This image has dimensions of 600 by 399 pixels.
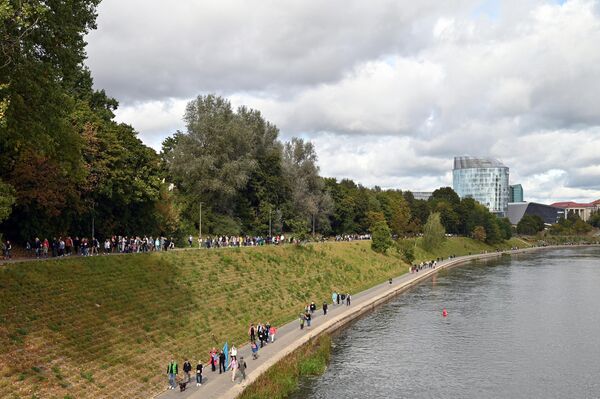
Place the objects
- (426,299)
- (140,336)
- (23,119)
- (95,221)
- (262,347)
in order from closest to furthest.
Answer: (23,119) → (140,336) → (262,347) → (95,221) → (426,299)

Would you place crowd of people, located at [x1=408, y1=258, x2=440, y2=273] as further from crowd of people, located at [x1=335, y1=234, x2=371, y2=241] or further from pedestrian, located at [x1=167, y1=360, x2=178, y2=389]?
pedestrian, located at [x1=167, y1=360, x2=178, y2=389]

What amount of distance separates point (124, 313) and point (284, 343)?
426 inches

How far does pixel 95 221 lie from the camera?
1996 inches

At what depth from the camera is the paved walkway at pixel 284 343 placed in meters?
26.1

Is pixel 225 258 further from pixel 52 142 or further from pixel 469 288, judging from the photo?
pixel 469 288

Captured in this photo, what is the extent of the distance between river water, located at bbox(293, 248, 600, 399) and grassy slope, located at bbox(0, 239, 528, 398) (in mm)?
7854

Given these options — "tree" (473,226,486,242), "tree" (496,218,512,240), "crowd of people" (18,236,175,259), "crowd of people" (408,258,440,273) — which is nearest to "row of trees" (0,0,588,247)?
"crowd of people" (18,236,175,259)

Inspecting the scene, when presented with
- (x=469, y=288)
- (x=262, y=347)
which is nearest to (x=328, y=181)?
(x=469, y=288)

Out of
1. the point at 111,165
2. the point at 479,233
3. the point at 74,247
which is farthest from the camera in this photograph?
the point at 479,233

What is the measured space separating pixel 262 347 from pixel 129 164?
2572 cm

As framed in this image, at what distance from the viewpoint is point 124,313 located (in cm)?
3281

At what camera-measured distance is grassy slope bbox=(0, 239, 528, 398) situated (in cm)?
2456

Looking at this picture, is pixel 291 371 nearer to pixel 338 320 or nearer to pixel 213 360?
pixel 213 360

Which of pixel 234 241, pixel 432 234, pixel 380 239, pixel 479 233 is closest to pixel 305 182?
pixel 380 239
